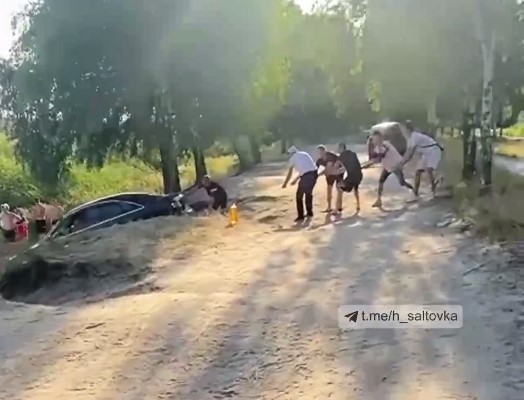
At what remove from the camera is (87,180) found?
37.9m

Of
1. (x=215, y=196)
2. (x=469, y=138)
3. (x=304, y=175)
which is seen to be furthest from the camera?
(x=469, y=138)

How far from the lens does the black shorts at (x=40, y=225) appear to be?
2657 centimetres

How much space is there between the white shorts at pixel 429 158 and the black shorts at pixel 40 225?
14153mm

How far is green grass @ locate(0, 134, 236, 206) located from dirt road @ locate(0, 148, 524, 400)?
73.7 feet

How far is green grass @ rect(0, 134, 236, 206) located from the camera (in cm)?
3450

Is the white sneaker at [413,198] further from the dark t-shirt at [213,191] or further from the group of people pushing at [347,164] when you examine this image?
the dark t-shirt at [213,191]

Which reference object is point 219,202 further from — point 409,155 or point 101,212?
point 409,155

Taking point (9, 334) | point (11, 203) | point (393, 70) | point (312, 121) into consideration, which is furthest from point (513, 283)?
point (312, 121)

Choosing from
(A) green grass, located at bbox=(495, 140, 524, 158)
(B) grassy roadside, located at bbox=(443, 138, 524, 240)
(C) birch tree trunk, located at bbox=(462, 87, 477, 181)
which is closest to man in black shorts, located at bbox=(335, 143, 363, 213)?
(B) grassy roadside, located at bbox=(443, 138, 524, 240)

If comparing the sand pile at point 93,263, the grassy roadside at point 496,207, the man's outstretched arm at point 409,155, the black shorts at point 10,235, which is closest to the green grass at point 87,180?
the black shorts at point 10,235

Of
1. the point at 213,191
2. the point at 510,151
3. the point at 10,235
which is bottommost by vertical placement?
the point at 510,151

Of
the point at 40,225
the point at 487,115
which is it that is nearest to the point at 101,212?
the point at 487,115

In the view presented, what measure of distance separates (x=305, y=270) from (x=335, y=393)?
421 centimetres

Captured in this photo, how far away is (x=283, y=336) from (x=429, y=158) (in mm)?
9955
